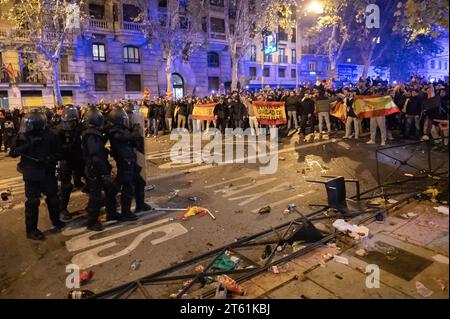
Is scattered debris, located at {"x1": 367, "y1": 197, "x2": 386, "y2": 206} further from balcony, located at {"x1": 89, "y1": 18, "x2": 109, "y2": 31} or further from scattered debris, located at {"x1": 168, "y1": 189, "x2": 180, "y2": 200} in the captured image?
balcony, located at {"x1": 89, "y1": 18, "x2": 109, "y2": 31}

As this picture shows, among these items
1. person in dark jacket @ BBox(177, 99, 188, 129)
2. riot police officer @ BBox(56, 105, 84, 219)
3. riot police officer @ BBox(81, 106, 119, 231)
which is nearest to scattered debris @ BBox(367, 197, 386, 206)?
riot police officer @ BBox(81, 106, 119, 231)

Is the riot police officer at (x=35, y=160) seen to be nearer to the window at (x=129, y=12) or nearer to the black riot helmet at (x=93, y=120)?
the black riot helmet at (x=93, y=120)

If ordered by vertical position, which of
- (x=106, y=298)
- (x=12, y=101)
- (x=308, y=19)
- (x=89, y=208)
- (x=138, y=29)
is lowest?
(x=106, y=298)

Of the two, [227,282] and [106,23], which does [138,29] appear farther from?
[227,282]

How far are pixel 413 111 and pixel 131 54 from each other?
96.9 ft

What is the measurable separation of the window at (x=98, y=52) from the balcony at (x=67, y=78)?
9.20 ft

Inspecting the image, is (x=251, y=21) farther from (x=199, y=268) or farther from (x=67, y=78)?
(x=199, y=268)

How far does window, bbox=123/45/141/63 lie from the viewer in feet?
113

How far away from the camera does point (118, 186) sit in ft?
20.5

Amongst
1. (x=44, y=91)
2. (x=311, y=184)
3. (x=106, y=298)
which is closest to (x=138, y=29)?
(x=44, y=91)

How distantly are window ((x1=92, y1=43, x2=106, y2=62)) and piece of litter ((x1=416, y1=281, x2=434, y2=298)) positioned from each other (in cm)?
3432

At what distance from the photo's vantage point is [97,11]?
3325 centimetres
